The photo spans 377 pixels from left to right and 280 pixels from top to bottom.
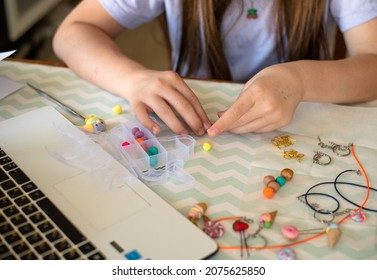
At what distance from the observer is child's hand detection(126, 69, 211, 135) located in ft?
2.15

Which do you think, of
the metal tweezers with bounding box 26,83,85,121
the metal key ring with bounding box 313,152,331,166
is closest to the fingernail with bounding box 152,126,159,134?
the metal tweezers with bounding box 26,83,85,121

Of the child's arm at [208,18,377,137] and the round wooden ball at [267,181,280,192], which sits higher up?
the child's arm at [208,18,377,137]

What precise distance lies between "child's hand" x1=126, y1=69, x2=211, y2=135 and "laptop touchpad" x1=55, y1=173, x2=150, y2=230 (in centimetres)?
13

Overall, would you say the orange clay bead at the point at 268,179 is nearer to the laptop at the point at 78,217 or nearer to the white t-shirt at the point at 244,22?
the laptop at the point at 78,217

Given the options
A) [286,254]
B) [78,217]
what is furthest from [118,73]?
[286,254]

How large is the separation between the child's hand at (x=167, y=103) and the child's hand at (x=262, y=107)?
0.03 metres

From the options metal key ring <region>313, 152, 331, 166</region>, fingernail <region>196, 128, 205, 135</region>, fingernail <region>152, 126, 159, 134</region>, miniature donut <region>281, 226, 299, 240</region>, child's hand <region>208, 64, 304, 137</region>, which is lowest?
miniature donut <region>281, 226, 299, 240</region>

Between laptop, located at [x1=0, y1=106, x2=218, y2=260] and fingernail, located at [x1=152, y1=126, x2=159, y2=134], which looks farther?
fingernail, located at [x1=152, y1=126, x2=159, y2=134]

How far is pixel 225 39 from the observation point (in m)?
0.93

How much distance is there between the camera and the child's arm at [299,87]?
639 mm

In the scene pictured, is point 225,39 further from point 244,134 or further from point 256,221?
point 256,221

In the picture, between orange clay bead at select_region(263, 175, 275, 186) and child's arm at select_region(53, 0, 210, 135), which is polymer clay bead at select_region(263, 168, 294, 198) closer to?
orange clay bead at select_region(263, 175, 275, 186)

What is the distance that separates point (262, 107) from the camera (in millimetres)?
641
